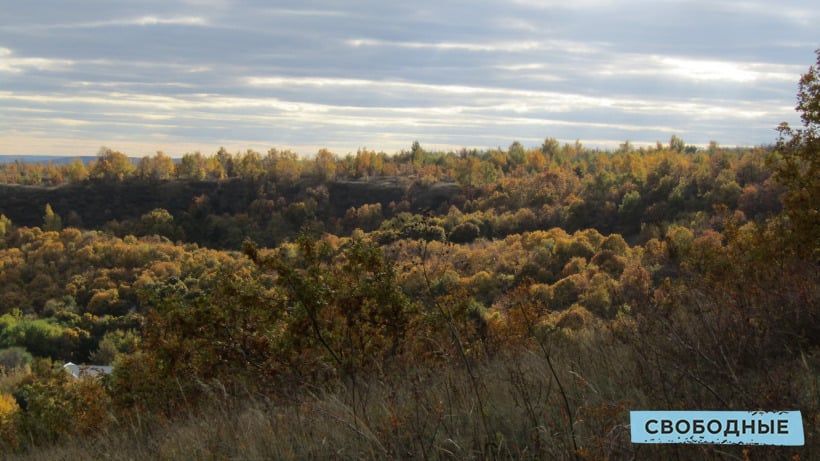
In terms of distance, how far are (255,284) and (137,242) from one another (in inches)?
3296

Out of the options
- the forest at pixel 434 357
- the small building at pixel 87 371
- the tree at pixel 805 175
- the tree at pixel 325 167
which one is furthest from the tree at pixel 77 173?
the tree at pixel 805 175

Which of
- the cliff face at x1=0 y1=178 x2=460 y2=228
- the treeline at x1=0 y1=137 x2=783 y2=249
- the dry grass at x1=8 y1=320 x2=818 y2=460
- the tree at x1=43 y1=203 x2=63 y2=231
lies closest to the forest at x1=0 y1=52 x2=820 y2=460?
the dry grass at x1=8 y1=320 x2=818 y2=460

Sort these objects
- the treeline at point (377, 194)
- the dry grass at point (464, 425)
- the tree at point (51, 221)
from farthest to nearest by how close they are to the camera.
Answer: the tree at point (51, 221) < the treeline at point (377, 194) < the dry grass at point (464, 425)

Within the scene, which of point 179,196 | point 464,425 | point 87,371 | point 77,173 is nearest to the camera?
point 464,425

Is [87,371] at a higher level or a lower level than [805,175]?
lower

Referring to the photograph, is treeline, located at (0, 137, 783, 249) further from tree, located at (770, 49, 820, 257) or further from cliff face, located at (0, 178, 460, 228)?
tree, located at (770, 49, 820, 257)

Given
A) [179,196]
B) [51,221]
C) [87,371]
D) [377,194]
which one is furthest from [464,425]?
[179,196]

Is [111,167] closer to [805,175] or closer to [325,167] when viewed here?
[325,167]

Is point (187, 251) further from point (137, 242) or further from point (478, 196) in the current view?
point (478, 196)

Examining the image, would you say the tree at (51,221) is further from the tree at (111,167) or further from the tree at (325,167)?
the tree at (325,167)

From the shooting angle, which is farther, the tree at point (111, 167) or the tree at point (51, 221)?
the tree at point (111, 167)

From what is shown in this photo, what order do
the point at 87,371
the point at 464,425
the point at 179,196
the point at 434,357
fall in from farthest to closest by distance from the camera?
the point at 179,196 < the point at 87,371 < the point at 434,357 < the point at 464,425

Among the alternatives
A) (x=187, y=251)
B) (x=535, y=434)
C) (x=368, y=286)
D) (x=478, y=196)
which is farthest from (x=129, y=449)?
(x=478, y=196)

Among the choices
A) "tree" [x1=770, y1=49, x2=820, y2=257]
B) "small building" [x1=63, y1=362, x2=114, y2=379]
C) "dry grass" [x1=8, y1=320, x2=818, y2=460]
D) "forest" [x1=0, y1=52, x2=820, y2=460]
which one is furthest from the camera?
"small building" [x1=63, y1=362, x2=114, y2=379]
